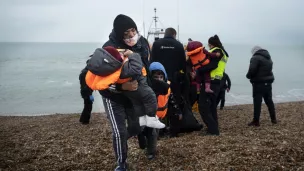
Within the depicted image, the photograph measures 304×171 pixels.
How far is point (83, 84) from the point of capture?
325 inches

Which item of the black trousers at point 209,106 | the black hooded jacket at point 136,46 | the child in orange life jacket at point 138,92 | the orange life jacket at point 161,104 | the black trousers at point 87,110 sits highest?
the black hooded jacket at point 136,46

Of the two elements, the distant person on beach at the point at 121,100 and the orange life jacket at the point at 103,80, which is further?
the distant person on beach at the point at 121,100

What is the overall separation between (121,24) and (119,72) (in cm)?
75

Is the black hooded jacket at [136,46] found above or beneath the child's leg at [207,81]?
above

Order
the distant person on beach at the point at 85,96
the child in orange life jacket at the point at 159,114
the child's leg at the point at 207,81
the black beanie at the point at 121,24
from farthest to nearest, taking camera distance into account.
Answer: the distant person on beach at the point at 85,96 → the child's leg at the point at 207,81 → the child in orange life jacket at the point at 159,114 → the black beanie at the point at 121,24

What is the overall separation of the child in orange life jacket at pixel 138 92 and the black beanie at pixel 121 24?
357 millimetres

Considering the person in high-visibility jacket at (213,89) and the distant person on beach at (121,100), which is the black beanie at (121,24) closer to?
the distant person on beach at (121,100)

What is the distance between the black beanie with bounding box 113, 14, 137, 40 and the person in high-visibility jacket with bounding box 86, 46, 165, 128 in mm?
355

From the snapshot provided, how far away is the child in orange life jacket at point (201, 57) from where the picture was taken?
6.26 metres


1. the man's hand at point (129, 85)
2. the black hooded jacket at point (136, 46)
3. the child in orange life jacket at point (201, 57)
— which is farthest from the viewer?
the child in orange life jacket at point (201, 57)

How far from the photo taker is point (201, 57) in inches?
250

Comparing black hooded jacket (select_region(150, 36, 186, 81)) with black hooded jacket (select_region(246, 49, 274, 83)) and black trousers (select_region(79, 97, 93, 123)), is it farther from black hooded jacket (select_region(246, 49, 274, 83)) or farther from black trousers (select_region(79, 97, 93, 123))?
black trousers (select_region(79, 97, 93, 123))

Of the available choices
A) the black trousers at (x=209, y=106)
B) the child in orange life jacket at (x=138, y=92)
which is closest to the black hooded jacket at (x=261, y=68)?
the black trousers at (x=209, y=106)

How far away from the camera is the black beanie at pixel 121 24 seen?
4.04m
